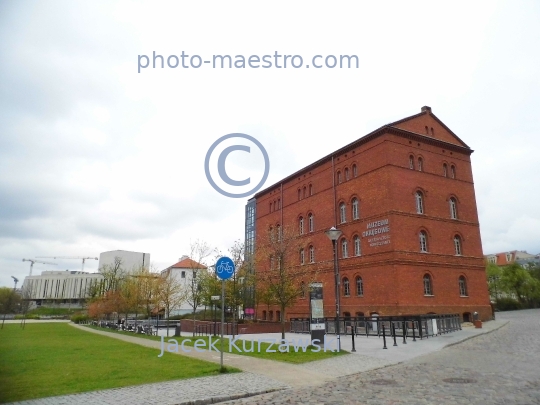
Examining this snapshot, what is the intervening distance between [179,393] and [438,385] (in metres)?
6.12

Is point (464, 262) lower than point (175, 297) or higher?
higher

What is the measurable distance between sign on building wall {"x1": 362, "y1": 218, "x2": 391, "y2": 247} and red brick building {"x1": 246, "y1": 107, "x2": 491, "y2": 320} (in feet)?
0.26

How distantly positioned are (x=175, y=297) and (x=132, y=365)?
74.5 feet

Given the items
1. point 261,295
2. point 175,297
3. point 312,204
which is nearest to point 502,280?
point 312,204

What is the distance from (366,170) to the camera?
113 feet

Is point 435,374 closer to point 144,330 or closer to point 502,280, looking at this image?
point 144,330

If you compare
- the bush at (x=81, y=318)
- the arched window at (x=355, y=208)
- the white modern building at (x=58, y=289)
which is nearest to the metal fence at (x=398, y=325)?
the arched window at (x=355, y=208)

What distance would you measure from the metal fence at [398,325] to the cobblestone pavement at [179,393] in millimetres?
12627

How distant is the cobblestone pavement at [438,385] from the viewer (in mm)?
8055

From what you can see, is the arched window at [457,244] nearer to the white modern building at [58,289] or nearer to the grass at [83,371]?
the grass at [83,371]

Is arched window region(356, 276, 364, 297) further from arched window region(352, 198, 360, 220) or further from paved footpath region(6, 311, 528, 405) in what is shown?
paved footpath region(6, 311, 528, 405)

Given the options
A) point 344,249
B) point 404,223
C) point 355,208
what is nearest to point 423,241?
point 404,223

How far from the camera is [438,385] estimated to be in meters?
9.51

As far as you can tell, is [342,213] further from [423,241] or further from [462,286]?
[462,286]
